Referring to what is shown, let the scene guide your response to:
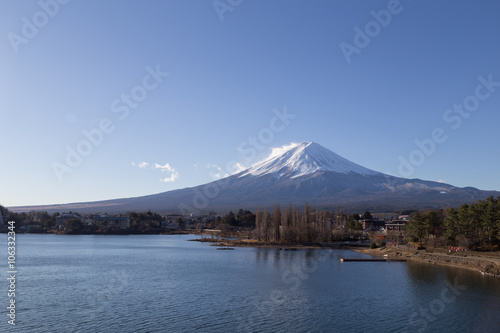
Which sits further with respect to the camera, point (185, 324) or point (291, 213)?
point (291, 213)

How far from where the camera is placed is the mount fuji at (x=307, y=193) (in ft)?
480

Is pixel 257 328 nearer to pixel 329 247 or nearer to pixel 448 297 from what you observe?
pixel 448 297

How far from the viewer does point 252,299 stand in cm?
2139

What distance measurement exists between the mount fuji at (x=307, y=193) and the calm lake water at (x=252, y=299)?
10500 centimetres

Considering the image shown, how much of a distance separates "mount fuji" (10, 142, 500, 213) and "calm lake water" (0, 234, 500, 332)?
10500 centimetres

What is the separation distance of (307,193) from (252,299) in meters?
145

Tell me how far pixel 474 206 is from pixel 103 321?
105 ft

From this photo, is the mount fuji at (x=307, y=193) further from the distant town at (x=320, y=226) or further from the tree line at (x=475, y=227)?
the tree line at (x=475, y=227)

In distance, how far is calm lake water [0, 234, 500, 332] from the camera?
17.0 metres

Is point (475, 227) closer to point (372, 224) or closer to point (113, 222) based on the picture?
point (372, 224)

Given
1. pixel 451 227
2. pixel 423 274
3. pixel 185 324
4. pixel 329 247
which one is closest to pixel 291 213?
pixel 329 247

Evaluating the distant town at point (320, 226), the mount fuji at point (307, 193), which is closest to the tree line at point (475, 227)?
the distant town at point (320, 226)

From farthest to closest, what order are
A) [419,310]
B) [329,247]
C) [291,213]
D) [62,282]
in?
[291,213] < [329,247] < [62,282] < [419,310]

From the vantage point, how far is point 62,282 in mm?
26250
